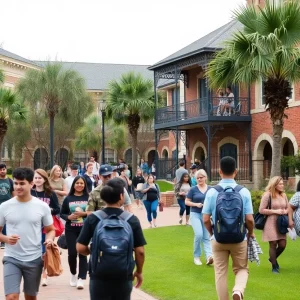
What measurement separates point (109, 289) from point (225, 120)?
2523 centimetres

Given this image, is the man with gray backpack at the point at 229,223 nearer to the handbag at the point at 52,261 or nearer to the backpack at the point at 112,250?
the handbag at the point at 52,261

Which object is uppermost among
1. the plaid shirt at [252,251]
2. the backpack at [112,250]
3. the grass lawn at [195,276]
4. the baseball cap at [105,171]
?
the baseball cap at [105,171]

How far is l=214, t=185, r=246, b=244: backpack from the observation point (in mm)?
7055

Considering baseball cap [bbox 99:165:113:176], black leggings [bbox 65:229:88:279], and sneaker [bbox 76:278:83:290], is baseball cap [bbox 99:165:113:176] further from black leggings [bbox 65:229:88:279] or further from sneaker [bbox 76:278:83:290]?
sneaker [bbox 76:278:83:290]

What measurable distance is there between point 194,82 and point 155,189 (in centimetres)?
1896

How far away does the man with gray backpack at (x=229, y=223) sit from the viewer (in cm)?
710

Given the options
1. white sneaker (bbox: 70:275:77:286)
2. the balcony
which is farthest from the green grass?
white sneaker (bbox: 70:275:77:286)

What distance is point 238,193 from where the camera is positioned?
7215mm

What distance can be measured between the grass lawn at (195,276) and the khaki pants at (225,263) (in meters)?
1.37

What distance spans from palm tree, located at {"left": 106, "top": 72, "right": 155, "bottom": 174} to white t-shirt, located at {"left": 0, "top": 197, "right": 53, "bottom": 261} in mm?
27986

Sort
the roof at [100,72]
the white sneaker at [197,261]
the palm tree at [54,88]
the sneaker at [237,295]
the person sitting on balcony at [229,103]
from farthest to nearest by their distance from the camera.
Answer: the roof at [100,72], the palm tree at [54,88], the person sitting on balcony at [229,103], the white sneaker at [197,261], the sneaker at [237,295]

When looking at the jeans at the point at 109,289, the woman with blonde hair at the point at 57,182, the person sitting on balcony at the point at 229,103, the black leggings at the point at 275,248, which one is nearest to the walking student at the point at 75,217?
the woman with blonde hair at the point at 57,182

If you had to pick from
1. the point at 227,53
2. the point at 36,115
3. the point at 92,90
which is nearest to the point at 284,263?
the point at 227,53

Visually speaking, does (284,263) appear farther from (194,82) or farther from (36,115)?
(36,115)
